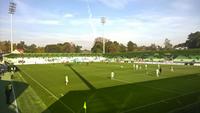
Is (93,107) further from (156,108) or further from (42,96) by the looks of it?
(42,96)

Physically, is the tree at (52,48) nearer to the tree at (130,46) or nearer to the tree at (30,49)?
the tree at (30,49)

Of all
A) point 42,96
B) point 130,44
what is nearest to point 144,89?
point 42,96

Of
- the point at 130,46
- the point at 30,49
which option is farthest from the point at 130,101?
the point at 30,49

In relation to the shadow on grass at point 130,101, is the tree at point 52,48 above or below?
above

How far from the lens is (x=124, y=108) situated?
50.9 feet

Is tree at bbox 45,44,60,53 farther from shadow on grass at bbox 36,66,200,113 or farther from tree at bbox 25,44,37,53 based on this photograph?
shadow on grass at bbox 36,66,200,113

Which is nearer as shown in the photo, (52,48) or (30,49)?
(52,48)

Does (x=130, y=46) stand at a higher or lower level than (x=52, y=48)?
higher

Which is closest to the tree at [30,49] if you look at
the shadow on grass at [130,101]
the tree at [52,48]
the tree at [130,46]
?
the tree at [52,48]

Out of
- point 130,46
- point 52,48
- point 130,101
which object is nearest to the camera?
point 130,101

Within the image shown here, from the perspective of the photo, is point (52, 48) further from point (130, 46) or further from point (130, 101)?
point (130, 101)

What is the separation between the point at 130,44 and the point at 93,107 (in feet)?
480

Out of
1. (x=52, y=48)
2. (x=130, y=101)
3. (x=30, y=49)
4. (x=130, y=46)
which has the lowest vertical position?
(x=130, y=101)

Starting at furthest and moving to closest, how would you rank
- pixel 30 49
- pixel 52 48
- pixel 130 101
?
pixel 30 49
pixel 52 48
pixel 130 101
